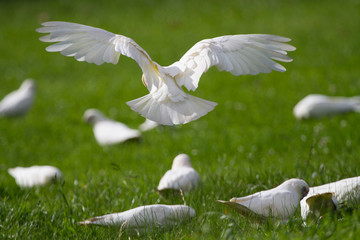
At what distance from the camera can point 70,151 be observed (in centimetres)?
697

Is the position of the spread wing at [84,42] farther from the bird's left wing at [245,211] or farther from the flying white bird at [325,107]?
the flying white bird at [325,107]

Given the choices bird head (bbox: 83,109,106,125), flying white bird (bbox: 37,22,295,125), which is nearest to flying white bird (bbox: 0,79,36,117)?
bird head (bbox: 83,109,106,125)

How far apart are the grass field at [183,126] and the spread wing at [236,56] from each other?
0.79 metres

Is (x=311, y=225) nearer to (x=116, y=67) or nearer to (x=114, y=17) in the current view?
(x=116, y=67)

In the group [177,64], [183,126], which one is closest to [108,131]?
[183,126]

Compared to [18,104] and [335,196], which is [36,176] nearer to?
[335,196]

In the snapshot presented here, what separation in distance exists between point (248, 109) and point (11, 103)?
4.26 m

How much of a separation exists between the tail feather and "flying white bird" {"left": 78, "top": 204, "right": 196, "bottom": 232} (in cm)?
54

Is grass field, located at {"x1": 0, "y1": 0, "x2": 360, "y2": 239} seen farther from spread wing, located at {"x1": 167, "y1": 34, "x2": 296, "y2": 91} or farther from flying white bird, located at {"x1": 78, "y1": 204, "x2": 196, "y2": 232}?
spread wing, located at {"x1": 167, "y1": 34, "x2": 296, "y2": 91}

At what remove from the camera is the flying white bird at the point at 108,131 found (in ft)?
21.9

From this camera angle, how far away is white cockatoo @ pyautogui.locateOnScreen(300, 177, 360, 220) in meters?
2.68

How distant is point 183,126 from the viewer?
296 inches

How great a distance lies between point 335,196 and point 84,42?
75.4 inches

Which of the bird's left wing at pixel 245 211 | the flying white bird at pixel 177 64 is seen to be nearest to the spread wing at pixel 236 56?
the flying white bird at pixel 177 64
